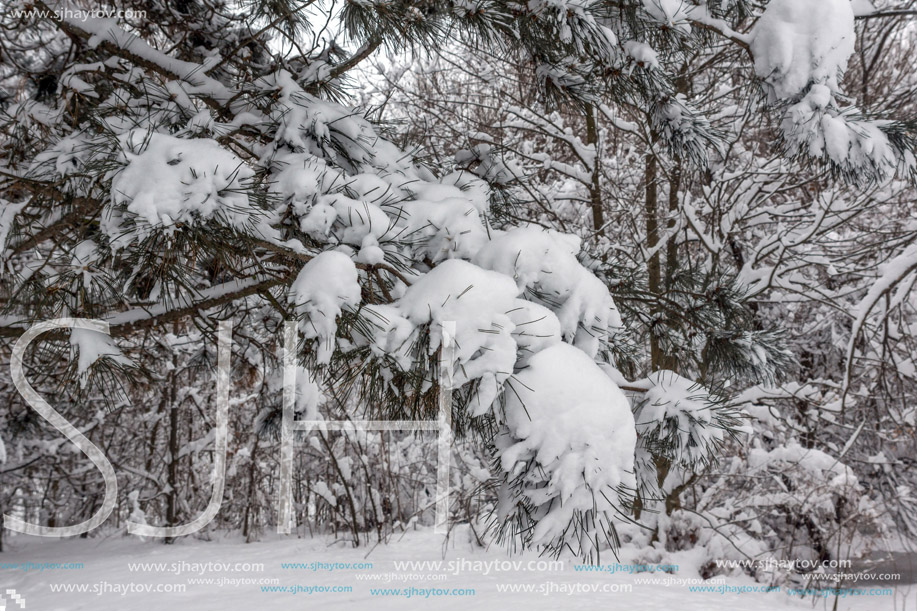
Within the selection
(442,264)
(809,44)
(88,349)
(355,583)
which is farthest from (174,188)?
(355,583)

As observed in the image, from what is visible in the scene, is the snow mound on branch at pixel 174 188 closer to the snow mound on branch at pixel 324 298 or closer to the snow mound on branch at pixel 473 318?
the snow mound on branch at pixel 324 298

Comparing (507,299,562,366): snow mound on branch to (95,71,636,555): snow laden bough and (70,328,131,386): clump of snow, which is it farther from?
(70,328,131,386): clump of snow

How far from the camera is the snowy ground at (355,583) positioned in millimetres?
2662

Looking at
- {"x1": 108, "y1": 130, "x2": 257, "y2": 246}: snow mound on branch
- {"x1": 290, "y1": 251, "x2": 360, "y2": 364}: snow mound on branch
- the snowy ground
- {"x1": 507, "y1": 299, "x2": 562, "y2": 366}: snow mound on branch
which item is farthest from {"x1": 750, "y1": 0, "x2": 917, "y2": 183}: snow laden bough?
the snowy ground

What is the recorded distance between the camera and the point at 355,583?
123 inches

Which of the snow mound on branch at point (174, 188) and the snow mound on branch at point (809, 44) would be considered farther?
the snow mound on branch at point (809, 44)

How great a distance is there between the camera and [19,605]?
3012 millimetres

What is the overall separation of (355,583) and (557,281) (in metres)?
2.53

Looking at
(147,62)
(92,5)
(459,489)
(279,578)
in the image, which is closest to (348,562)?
(279,578)

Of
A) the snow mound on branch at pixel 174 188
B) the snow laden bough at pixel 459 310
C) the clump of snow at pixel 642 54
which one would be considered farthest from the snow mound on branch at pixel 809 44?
the snow mound on branch at pixel 174 188

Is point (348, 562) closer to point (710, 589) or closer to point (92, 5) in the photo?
point (710, 589)

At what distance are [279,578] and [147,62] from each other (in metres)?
2.73

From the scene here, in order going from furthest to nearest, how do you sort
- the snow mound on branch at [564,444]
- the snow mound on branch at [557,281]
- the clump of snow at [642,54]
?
the clump of snow at [642,54]
the snow mound on branch at [557,281]
the snow mound on branch at [564,444]

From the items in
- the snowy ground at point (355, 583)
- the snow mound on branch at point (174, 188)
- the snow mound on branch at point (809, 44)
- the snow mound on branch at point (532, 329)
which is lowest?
the snowy ground at point (355, 583)
